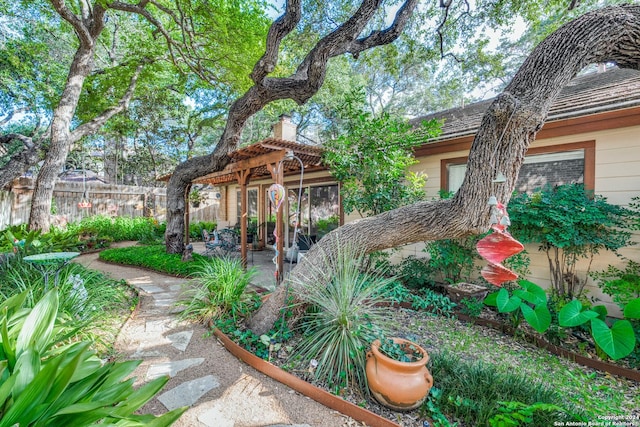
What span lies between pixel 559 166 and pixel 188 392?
5.49m

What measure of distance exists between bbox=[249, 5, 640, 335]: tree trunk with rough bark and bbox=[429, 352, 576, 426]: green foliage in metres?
1.22

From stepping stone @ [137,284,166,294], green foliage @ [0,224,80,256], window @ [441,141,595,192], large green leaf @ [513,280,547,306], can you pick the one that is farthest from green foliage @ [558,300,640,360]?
green foliage @ [0,224,80,256]

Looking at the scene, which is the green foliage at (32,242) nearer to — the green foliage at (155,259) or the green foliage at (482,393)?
the green foliage at (155,259)

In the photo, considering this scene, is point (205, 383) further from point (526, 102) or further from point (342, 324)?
point (526, 102)

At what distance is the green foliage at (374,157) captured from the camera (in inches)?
179

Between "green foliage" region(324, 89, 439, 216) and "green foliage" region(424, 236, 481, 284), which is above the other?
"green foliage" region(324, 89, 439, 216)

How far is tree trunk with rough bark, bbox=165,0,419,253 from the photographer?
436cm

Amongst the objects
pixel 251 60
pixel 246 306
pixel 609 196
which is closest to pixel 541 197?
pixel 609 196

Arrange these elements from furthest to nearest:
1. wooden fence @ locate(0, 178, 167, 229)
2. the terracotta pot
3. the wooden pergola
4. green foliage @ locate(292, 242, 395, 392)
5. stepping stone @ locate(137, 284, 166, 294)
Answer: wooden fence @ locate(0, 178, 167, 229) → stepping stone @ locate(137, 284, 166, 294) → the wooden pergola → green foliage @ locate(292, 242, 395, 392) → the terracotta pot

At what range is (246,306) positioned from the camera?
375 cm

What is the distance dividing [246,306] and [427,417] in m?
2.44

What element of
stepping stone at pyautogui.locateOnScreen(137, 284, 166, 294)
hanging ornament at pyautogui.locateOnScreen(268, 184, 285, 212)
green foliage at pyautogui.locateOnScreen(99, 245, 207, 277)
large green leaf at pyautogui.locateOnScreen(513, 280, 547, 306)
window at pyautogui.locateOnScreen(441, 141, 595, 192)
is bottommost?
stepping stone at pyautogui.locateOnScreen(137, 284, 166, 294)

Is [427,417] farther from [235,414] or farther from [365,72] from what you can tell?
[365,72]

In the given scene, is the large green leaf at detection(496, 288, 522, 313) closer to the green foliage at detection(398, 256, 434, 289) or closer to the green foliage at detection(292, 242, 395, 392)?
the green foliage at detection(398, 256, 434, 289)
